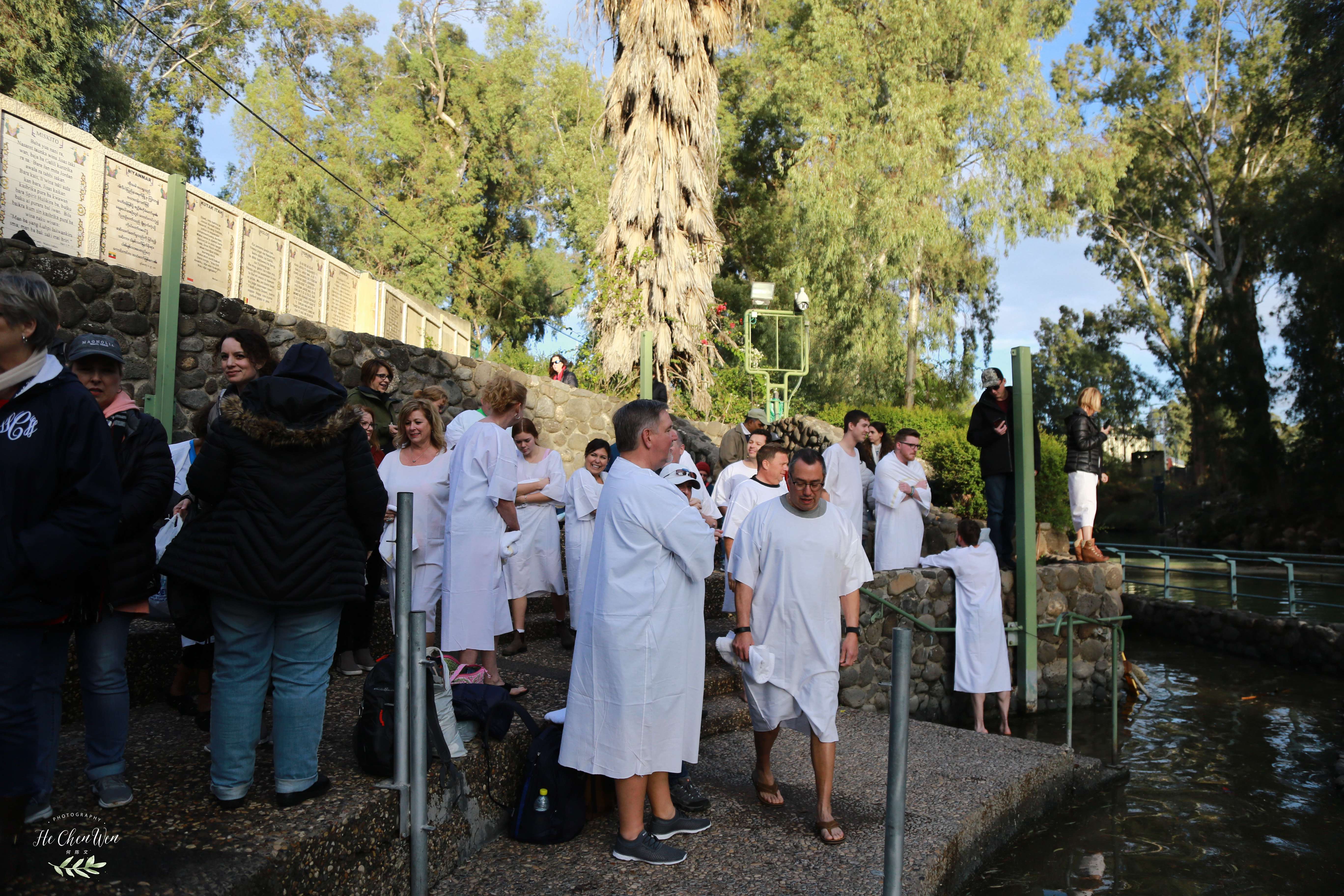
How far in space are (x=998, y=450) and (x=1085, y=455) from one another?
1.20 metres

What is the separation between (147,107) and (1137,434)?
45.5 meters

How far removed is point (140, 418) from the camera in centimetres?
324

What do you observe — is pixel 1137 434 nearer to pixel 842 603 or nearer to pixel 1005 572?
pixel 1005 572

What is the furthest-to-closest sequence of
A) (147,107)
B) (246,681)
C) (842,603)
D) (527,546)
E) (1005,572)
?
(147,107)
(1005,572)
(527,546)
(842,603)
(246,681)

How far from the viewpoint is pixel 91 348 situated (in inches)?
128

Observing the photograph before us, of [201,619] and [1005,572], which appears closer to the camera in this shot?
[201,619]

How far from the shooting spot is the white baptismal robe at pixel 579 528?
6.11m

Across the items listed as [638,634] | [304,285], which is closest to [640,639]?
[638,634]

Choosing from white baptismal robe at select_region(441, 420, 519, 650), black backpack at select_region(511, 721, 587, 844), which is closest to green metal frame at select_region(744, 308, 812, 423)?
white baptismal robe at select_region(441, 420, 519, 650)

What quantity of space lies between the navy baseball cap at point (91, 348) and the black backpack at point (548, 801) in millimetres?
2286

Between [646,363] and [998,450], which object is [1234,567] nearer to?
[998,450]

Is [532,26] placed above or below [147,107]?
above

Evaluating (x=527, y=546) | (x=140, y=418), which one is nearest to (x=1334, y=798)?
(x=527, y=546)

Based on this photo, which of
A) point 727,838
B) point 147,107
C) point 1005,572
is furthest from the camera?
point 147,107
